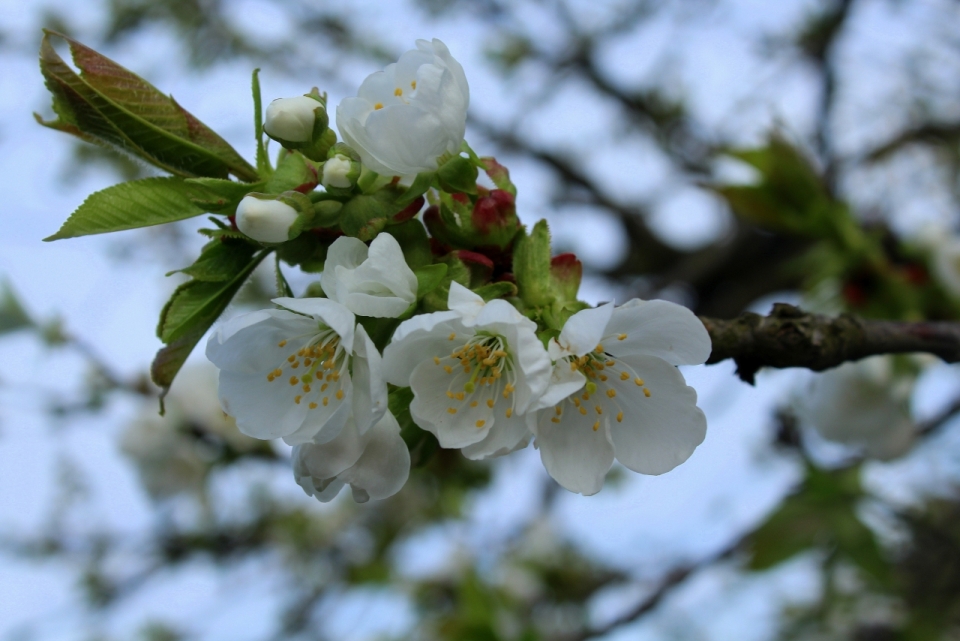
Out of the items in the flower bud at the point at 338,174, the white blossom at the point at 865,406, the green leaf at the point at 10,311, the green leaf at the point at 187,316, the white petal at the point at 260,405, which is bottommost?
the white petal at the point at 260,405

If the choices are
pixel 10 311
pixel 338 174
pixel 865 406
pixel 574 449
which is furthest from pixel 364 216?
pixel 10 311

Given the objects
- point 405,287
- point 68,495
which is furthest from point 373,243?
point 68,495

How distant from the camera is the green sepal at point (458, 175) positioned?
2.78 feet

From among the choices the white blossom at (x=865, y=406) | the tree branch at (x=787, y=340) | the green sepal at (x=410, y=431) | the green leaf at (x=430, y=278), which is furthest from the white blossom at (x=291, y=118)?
the white blossom at (x=865, y=406)

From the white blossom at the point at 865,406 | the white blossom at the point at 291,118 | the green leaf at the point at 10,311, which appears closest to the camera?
the white blossom at the point at 291,118

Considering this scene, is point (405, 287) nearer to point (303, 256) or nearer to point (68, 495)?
point (303, 256)

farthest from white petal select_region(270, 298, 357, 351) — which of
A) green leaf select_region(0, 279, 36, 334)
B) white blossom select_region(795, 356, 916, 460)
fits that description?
green leaf select_region(0, 279, 36, 334)

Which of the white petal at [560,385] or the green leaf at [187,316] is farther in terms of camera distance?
the green leaf at [187,316]

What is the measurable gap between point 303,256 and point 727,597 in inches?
109

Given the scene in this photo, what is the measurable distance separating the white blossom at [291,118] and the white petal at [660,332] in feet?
1.33

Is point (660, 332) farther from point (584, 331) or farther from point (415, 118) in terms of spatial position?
point (415, 118)

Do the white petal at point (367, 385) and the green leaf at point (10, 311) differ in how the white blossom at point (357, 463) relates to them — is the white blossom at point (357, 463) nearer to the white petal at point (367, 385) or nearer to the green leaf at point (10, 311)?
the white petal at point (367, 385)

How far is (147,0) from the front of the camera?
10.7 feet

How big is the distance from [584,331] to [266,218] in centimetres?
35
